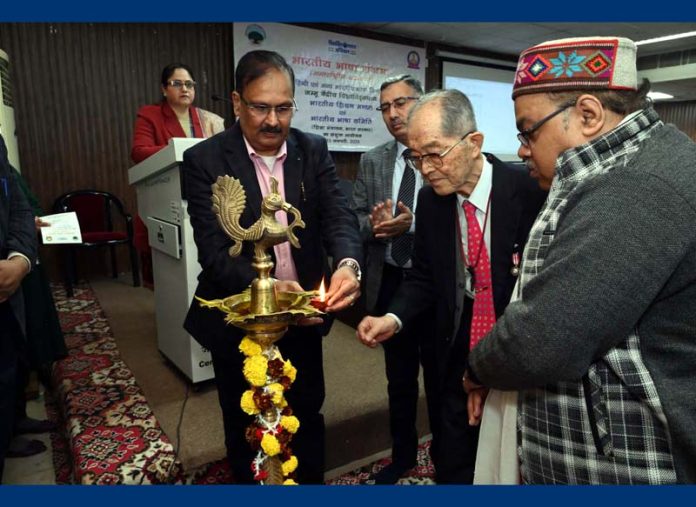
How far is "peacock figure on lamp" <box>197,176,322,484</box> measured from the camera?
3.05 feet

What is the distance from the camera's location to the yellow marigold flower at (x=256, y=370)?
0.96 meters

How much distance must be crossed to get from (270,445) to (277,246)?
0.68m

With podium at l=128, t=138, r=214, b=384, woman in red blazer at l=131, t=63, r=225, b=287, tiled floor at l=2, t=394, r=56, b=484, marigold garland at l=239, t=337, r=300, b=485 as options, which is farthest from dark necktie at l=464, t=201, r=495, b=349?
woman in red blazer at l=131, t=63, r=225, b=287

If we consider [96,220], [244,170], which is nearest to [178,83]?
[244,170]

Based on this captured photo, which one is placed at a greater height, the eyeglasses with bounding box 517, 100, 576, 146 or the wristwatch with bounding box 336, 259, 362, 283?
the eyeglasses with bounding box 517, 100, 576, 146

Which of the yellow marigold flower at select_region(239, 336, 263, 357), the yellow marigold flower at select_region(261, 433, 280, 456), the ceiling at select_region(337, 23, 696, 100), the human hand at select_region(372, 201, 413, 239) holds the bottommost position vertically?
the yellow marigold flower at select_region(261, 433, 280, 456)

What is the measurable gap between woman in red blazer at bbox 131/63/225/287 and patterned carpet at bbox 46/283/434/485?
0.89m

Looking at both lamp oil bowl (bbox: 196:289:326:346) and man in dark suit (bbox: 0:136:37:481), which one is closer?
lamp oil bowl (bbox: 196:289:326:346)

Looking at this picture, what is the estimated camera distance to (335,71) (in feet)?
19.6

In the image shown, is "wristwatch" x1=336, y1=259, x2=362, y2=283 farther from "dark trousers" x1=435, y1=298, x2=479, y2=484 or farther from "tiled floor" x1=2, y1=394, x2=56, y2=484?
"tiled floor" x1=2, y1=394, x2=56, y2=484

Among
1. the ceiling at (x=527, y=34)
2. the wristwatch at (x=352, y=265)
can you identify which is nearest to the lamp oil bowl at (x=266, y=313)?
the wristwatch at (x=352, y=265)

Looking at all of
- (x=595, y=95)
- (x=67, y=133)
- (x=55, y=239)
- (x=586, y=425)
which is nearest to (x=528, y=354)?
(x=586, y=425)

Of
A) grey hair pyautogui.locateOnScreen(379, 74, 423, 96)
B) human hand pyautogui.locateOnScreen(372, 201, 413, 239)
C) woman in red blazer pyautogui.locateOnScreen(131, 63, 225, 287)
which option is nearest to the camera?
human hand pyautogui.locateOnScreen(372, 201, 413, 239)

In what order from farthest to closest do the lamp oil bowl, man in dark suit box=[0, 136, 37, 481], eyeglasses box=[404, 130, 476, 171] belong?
man in dark suit box=[0, 136, 37, 481], eyeglasses box=[404, 130, 476, 171], the lamp oil bowl
